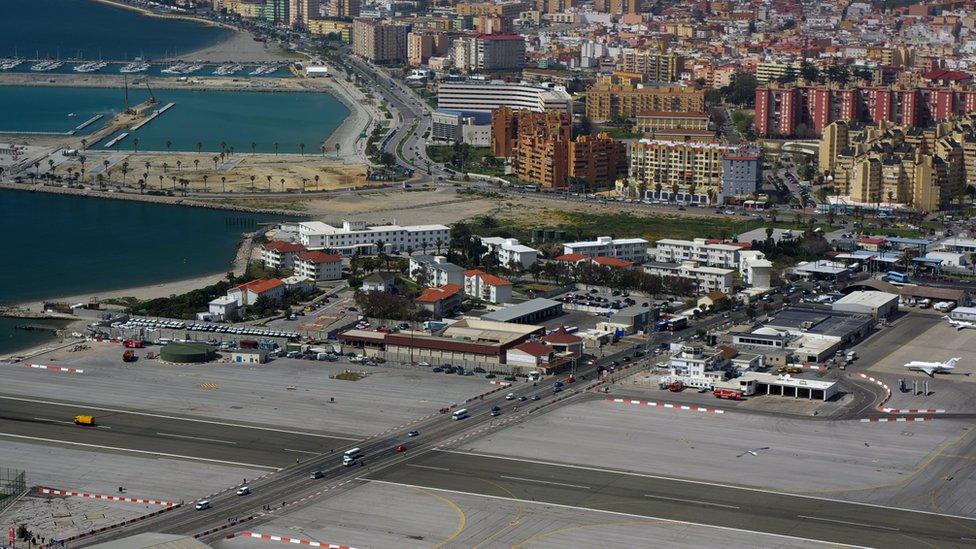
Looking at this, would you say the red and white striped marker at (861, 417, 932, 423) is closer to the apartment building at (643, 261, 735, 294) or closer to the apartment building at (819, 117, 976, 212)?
the apartment building at (643, 261, 735, 294)

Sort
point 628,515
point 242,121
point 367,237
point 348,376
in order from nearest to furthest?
point 628,515 < point 348,376 < point 367,237 < point 242,121

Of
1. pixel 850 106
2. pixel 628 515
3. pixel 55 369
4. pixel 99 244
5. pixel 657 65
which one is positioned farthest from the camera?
pixel 657 65

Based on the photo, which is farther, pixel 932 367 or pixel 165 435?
pixel 932 367

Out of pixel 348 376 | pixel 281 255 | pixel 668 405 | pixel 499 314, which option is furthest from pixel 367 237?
pixel 668 405

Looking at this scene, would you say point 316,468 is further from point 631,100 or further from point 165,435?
point 631,100

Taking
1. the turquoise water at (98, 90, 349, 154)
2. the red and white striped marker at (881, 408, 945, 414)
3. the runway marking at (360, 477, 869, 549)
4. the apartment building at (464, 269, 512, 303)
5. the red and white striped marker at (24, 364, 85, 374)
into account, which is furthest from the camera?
the turquoise water at (98, 90, 349, 154)

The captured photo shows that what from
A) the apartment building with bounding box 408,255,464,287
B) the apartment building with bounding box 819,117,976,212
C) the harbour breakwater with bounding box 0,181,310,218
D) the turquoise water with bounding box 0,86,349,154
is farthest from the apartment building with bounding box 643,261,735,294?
the turquoise water with bounding box 0,86,349,154

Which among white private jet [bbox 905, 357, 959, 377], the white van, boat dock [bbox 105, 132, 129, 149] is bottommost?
the white van
